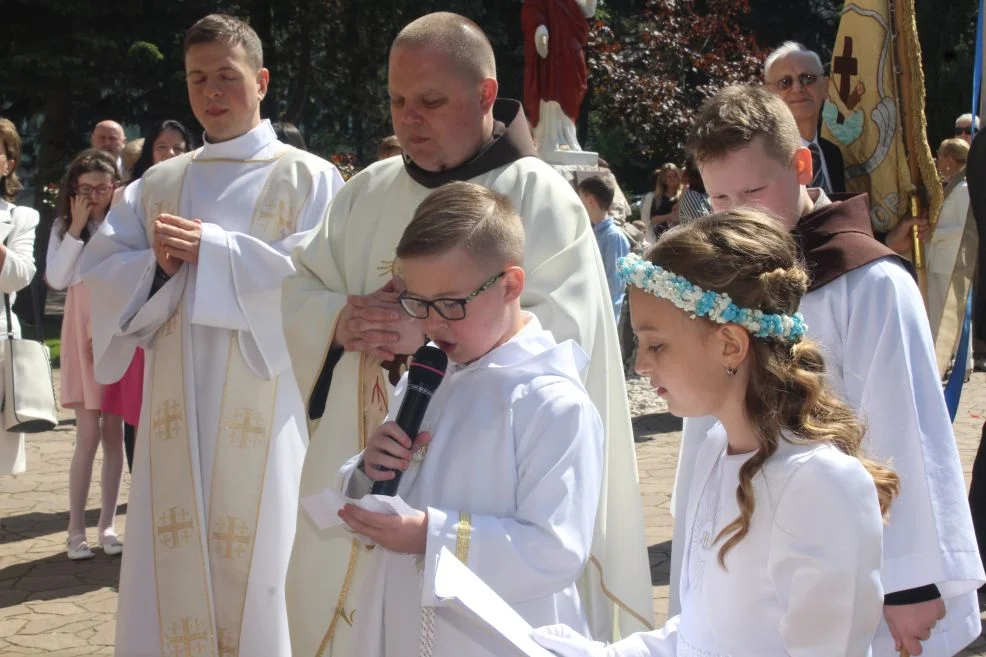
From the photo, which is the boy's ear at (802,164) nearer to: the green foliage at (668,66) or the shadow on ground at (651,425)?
the shadow on ground at (651,425)

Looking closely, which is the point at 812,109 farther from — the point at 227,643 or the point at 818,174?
the point at 227,643

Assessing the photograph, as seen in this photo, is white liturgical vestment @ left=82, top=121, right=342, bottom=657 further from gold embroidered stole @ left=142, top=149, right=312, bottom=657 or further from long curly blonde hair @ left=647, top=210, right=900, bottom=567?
long curly blonde hair @ left=647, top=210, right=900, bottom=567

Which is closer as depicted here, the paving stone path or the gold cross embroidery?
the gold cross embroidery

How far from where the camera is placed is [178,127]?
21.9 ft

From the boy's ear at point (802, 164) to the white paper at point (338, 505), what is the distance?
1.24 m

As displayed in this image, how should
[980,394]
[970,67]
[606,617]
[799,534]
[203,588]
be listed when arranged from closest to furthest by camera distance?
[799,534]
[606,617]
[203,588]
[980,394]
[970,67]

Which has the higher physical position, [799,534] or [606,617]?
[799,534]

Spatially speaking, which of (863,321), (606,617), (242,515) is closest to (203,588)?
(242,515)

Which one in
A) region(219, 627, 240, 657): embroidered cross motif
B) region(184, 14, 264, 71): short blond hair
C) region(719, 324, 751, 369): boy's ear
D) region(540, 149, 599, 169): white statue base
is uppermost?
region(184, 14, 264, 71): short blond hair

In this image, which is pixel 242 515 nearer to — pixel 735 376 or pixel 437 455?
pixel 437 455

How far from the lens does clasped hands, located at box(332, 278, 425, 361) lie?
10.3 feet

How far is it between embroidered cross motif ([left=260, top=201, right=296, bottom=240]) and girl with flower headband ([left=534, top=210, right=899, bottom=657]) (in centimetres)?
254

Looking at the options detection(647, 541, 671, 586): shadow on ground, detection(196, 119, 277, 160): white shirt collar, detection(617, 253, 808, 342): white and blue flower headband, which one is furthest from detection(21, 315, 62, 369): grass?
detection(617, 253, 808, 342): white and blue flower headband

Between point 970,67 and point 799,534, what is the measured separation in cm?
2226
